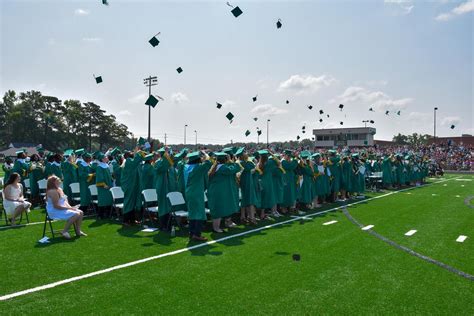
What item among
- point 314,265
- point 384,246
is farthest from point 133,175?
point 384,246

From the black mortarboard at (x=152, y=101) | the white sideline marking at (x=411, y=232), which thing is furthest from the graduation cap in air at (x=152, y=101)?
the white sideline marking at (x=411, y=232)

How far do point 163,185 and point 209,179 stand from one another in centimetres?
133

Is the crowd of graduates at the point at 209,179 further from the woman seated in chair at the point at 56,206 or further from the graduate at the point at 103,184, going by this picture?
the woman seated in chair at the point at 56,206

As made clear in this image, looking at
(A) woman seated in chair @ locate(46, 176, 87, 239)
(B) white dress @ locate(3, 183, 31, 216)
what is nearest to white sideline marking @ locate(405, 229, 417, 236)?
(A) woman seated in chair @ locate(46, 176, 87, 239)

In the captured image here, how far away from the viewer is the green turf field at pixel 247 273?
4.68 meters

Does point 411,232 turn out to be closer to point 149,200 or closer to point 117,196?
point 149,200

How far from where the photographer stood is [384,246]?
7828 mm

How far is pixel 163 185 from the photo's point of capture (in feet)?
31.2

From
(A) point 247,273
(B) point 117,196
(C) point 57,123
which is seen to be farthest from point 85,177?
(C) point 57,123

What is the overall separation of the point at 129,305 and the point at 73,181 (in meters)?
9.23

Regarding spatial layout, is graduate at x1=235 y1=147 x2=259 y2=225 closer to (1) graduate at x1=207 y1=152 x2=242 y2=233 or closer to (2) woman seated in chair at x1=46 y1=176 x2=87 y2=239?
(1) graduate at x1=207 y1=152 x2=242 y2=233

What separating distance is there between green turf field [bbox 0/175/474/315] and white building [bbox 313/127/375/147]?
69819mm

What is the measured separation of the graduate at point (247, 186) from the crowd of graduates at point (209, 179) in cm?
3

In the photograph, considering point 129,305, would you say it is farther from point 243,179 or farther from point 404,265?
point 243,179
